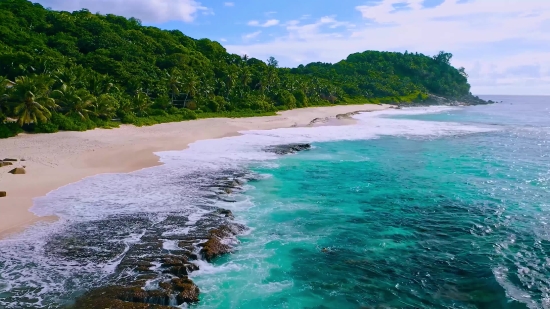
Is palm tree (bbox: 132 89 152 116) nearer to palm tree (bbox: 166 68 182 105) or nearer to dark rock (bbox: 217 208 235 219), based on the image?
palm tree (bbox: 166 68 182 105)

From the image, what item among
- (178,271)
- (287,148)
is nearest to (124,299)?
(178,271)

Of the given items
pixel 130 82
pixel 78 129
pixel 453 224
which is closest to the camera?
pixel 453 224

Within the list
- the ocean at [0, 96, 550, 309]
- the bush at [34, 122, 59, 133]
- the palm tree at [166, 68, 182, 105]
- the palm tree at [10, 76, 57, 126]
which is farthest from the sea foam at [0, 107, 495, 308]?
the palm tree at [166, 68, 182, 105]

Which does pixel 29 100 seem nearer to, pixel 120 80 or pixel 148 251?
pixel 148 251

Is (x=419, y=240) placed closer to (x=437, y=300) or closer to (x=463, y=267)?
(x=463, y=267)

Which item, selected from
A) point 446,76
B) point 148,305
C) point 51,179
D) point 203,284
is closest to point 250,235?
point 203,284
